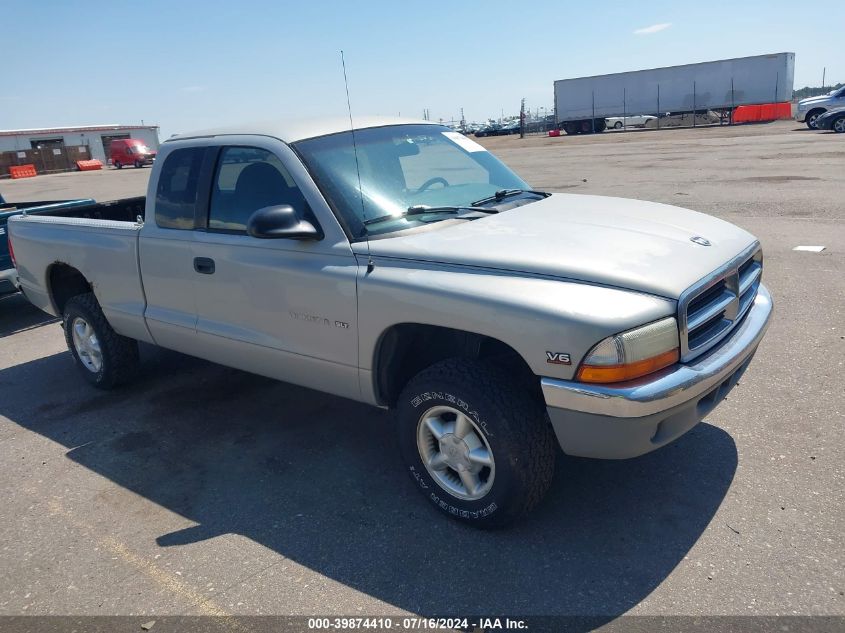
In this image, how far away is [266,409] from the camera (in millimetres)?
4895

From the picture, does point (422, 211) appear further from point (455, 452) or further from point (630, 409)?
point (630, 409)

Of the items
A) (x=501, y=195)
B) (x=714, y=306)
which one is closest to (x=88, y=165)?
(x=501, y=195)

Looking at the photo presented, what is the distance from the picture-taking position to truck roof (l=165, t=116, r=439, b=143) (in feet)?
13.0

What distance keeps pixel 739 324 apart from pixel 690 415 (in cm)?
73

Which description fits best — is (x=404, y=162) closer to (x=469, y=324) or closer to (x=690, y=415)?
(x=469, y=324)

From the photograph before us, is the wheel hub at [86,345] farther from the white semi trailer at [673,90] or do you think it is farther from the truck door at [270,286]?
the white semi trailer at [673,90]

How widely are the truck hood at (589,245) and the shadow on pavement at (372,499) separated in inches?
44.9

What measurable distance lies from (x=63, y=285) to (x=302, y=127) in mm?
3000

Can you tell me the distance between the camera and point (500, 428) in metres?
3.00

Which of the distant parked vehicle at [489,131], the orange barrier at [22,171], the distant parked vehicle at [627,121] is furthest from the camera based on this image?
the distant parked vehicle at [489,131]

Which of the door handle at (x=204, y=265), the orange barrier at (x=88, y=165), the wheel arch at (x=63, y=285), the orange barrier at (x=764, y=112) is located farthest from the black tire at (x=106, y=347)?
the orange barrier at (x=88, y=165)

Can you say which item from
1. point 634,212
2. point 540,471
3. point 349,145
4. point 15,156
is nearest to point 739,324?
point 634,212

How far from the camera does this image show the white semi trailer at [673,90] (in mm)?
40188

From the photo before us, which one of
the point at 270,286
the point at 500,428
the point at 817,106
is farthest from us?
the point at 817,106
